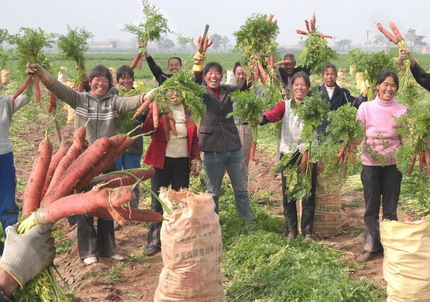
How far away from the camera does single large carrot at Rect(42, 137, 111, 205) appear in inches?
116

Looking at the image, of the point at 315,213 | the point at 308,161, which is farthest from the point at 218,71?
the point at 315,213

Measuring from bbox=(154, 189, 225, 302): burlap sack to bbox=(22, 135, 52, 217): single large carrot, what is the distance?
105 centimetres

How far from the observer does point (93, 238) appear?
222 inches

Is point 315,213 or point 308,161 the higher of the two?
point 308,161

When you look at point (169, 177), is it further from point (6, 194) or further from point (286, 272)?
point (286, 272)

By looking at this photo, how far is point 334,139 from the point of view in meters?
5.46

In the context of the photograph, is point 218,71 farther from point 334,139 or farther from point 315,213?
point 315,213

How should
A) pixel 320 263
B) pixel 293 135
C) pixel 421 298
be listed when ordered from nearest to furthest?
pixel 421 298, pixel 320 263, pixel 293 135

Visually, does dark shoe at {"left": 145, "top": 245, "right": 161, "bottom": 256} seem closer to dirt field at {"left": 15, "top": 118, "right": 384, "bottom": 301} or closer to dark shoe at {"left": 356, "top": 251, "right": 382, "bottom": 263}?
dirt field at {"left": 15, "top": 118, "right": 384, "bottom": 301}

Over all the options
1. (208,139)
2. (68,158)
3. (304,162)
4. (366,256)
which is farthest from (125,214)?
(366,256)

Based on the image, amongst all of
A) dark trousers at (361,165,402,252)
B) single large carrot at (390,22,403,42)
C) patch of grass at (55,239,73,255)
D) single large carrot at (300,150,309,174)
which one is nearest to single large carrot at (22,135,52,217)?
single large carrot at (300,150,309,174)

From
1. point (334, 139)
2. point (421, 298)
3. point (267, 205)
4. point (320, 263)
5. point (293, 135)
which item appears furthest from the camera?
point (267, 205)

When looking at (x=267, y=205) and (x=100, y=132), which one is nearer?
(x=100, y=132)

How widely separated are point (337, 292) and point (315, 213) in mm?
2431
